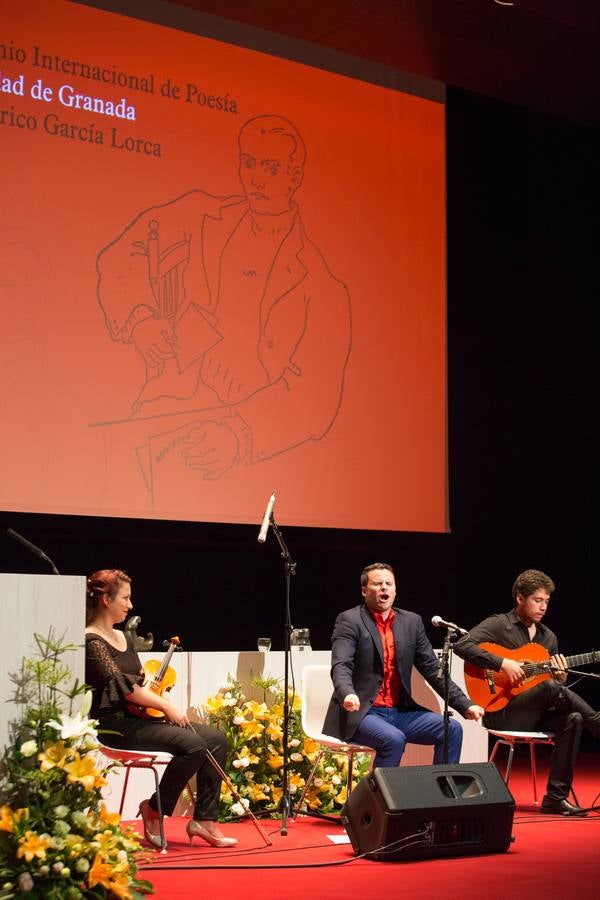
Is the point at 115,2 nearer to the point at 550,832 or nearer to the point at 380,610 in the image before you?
the point at 380,610

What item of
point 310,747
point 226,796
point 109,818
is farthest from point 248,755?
point 109,818

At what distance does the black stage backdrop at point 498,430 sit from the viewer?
8078 millimetres

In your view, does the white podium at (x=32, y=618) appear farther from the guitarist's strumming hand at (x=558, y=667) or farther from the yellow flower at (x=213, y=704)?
the guitarist's strumming hand at (x=558, y=667)

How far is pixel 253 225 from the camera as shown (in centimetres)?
733

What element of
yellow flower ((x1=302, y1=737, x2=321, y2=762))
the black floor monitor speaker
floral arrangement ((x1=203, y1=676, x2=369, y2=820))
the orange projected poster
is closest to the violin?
floral arrangement ((x1=203, y1=676, x2=369, y2=820))

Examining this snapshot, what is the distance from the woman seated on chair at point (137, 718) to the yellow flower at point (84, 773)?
1.48 meters

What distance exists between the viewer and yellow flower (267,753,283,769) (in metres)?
5.84

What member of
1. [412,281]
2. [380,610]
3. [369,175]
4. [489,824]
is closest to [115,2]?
[369,175]

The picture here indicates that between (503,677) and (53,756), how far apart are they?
133 inches

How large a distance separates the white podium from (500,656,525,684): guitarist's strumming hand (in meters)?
3.08

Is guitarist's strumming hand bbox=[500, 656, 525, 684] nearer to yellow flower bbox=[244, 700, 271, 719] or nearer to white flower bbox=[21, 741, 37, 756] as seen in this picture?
yellow flower bbox=[244, 700, 271, 719]

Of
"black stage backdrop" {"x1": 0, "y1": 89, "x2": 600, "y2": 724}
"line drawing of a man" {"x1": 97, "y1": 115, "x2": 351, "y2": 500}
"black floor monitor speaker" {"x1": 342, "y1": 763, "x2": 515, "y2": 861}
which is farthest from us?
"black stage backdrop" {"x1": 0, "y1": 89, "x2": 600, "y2": 724}

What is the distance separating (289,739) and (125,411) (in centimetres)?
203

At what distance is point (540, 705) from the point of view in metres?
6.13
